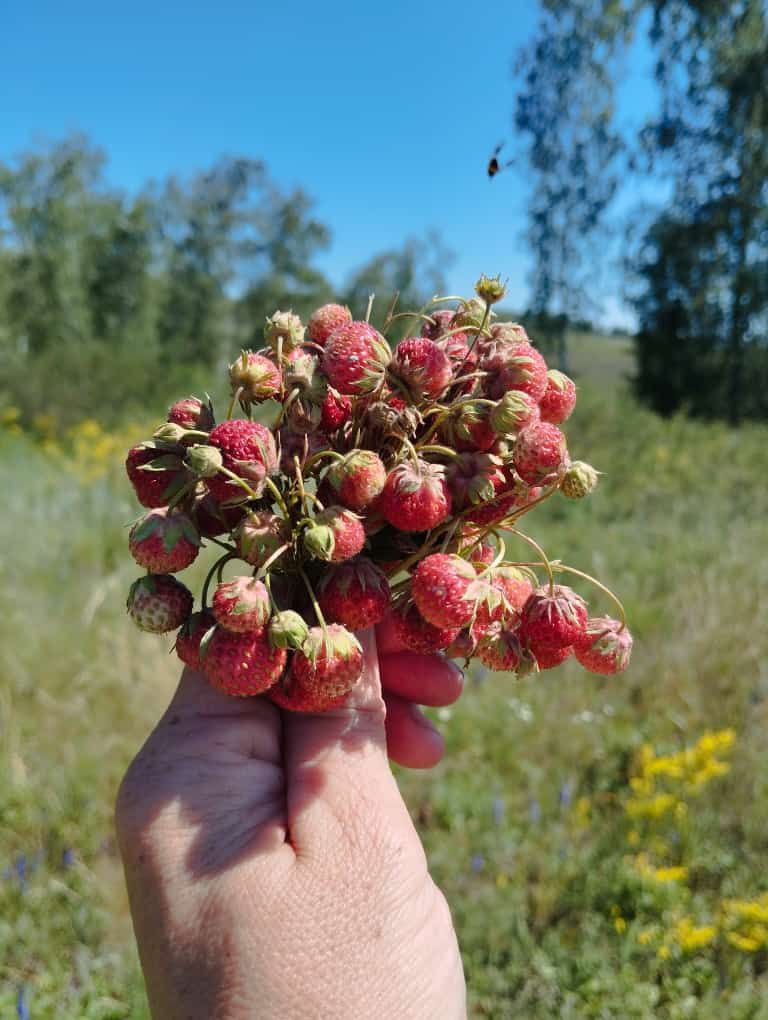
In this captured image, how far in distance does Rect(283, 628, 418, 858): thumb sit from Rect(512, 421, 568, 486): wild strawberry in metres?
0.41

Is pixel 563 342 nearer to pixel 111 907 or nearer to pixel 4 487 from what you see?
pixel 4 487

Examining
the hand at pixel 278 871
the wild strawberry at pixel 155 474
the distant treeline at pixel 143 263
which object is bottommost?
the hand at pixel 278 871

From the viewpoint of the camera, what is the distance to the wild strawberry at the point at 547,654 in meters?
1.08

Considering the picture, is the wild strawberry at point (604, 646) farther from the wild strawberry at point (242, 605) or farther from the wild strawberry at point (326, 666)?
the wild strawberry at point (242, 605)

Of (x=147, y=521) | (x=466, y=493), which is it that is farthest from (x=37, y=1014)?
(x=466, y=493)

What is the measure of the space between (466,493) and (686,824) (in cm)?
240

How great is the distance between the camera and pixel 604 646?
1.11m

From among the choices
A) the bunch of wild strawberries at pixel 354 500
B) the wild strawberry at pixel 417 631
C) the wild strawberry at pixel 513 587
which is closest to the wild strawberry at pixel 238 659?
the bunch of wild strawberries at pixel 354 500

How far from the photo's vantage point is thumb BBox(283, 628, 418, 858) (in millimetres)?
1073

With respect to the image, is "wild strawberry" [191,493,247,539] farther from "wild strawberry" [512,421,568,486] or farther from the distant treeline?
the distant treeline

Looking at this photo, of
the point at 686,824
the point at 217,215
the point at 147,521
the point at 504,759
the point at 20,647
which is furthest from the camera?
the point at 217,215

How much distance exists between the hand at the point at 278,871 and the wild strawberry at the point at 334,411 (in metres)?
0.35

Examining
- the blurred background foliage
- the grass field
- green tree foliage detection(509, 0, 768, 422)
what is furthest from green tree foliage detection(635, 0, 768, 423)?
the grass field

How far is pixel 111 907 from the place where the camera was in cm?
255
